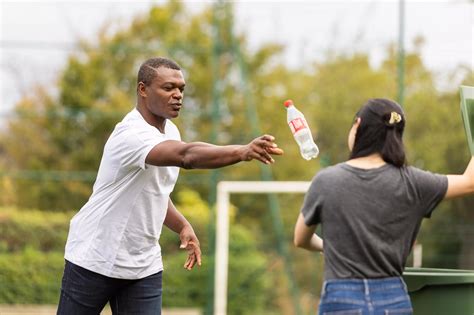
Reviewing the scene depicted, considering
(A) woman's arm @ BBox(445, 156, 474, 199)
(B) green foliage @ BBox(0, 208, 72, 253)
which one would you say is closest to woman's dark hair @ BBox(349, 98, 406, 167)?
(A) woman's arm @ BBox(445, 156, 474, 199)

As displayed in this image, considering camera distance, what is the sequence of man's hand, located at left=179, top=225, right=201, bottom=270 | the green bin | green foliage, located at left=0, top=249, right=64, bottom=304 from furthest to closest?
green foliage, located at left=0, top=249, right=64, bottom=304 < man's hand, located at left=179, top=225, right=201, bottom=270 < the green bin

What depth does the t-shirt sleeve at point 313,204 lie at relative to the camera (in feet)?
12.6

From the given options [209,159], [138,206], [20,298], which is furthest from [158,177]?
[20,298]

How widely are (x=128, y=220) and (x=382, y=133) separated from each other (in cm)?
140

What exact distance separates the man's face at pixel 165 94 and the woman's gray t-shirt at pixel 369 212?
1152mm

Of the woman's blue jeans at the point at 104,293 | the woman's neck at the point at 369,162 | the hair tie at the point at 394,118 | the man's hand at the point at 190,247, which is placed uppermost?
the hair tie at the point at 394,118

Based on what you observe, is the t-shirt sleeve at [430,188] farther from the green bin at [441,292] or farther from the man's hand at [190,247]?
the man's hand at [190,247]

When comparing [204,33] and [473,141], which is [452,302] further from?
[204,33]

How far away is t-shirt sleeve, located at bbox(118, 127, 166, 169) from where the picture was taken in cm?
450

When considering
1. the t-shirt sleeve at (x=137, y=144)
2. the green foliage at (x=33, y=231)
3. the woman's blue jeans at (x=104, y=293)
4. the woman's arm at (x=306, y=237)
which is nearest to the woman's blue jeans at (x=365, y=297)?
the woman's arm at (x=306, y=237)

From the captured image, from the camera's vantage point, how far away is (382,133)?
3902mm

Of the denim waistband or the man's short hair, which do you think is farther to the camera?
the man's short hair

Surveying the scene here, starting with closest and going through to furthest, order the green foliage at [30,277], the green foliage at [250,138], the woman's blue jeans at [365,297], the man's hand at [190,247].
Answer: the woman's blue jeans at [365,297], the man's hand at [190,247], the green foliage at [30,277], the green foliage at [250,138]

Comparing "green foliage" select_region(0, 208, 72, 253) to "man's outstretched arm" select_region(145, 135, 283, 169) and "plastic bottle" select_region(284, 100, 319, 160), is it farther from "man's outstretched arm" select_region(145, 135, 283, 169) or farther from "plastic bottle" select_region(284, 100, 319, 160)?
"plastic bottle" select_region(284, 100, 319, 160)
